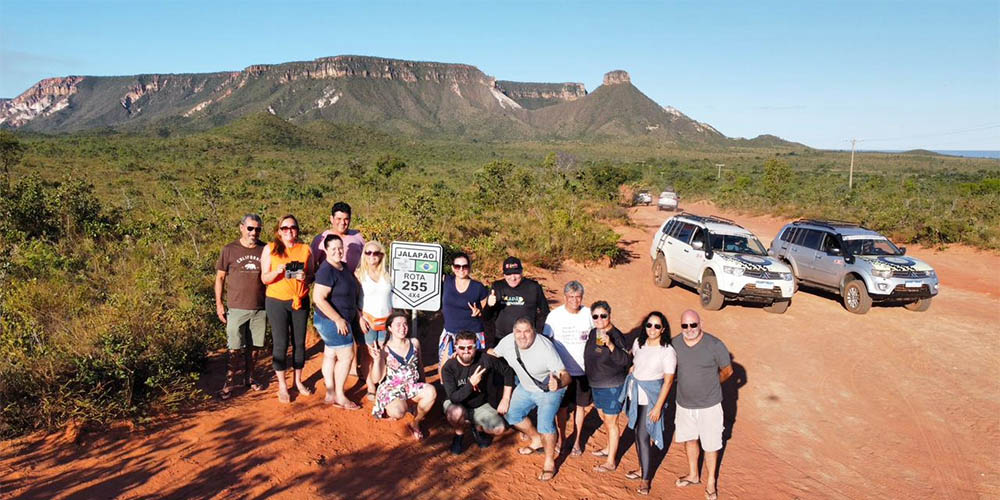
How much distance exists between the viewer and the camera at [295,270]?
517 cm

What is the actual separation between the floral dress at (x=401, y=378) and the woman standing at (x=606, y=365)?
156 centimetres

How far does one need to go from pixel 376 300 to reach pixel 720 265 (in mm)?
6842

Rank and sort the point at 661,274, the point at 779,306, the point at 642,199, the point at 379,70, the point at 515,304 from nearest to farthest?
1. the point at 515,304
2. the point at 779,306
3. the point at 661,274
4. the point at 642,199
5. the point at 379,70

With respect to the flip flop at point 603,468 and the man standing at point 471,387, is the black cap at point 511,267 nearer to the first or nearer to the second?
the man standing at point 471,387

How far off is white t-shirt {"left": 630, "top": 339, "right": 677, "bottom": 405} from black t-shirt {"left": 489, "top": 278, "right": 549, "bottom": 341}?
3.56 feet

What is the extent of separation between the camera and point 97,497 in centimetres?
378

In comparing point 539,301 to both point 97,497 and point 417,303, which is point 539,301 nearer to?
point 417,303

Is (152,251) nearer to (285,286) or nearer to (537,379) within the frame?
(285,286)

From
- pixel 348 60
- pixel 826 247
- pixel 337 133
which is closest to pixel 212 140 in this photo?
pixel 337 133

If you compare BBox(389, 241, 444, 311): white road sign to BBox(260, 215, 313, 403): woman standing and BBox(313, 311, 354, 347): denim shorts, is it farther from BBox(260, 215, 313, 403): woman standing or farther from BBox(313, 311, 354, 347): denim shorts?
BBox(260, 215, 313, 403): woman standing

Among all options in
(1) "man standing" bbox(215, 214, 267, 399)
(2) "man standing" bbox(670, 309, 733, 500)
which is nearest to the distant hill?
(1) "man standing" bbox(215, 214, 267, 399)

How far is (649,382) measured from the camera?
453 centimetres

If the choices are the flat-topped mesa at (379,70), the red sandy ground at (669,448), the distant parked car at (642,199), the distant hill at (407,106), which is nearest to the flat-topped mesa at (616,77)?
the distant hill at (407,106)

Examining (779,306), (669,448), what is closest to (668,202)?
(779,306)
